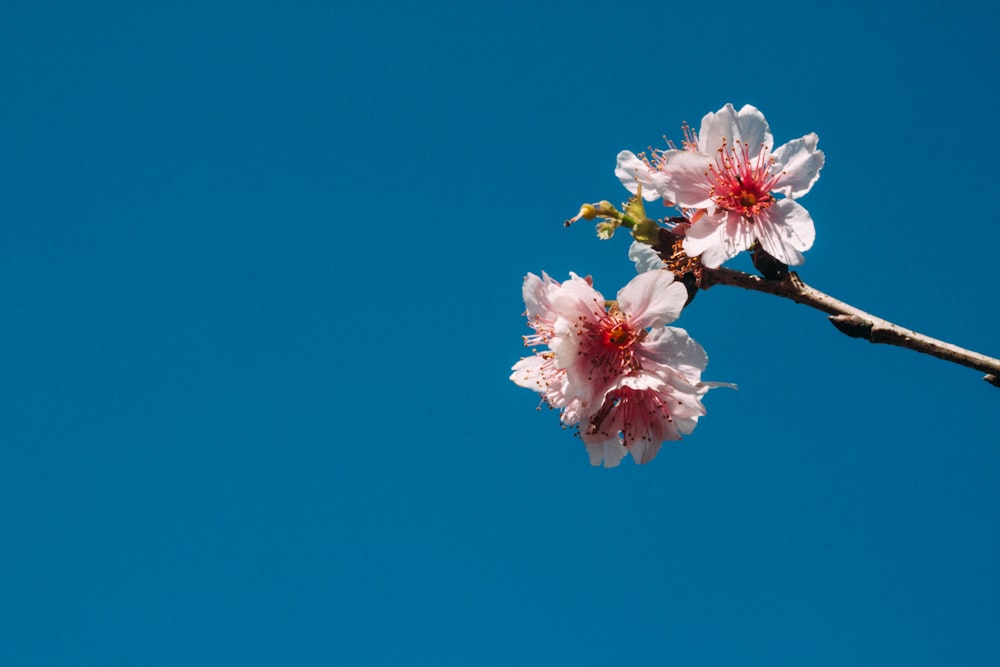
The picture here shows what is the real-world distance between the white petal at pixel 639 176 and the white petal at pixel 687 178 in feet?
0.09

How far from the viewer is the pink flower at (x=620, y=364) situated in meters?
2.33

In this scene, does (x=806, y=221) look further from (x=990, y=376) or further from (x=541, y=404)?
(x=541, y=404)

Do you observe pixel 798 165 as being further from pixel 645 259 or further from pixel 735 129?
pixel 645 259

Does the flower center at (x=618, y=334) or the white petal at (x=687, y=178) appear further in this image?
the white petal at (x=687, y=178)

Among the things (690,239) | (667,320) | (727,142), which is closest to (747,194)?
(727,142)

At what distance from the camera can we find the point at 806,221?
93.9 inches

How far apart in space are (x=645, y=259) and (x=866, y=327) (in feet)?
2.55

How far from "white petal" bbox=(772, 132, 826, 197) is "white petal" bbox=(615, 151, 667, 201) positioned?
1.23 ft

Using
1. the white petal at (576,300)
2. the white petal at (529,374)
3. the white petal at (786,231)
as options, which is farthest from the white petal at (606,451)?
the white petal at (786,231)

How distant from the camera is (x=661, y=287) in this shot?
2318 mm

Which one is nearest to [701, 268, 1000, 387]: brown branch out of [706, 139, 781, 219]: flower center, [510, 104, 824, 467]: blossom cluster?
[510, 104, 824, 467]: blossom cluster

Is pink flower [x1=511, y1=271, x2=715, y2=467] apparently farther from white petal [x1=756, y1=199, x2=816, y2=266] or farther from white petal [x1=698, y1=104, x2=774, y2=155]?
white petal [x1=698, y1=104, x2=774, y2=155]

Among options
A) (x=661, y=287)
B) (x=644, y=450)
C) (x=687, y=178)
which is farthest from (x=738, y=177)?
(x=644, y=450)

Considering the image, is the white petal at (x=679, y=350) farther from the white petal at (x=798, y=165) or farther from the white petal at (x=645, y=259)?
the white petal at (x=798, y=165)
